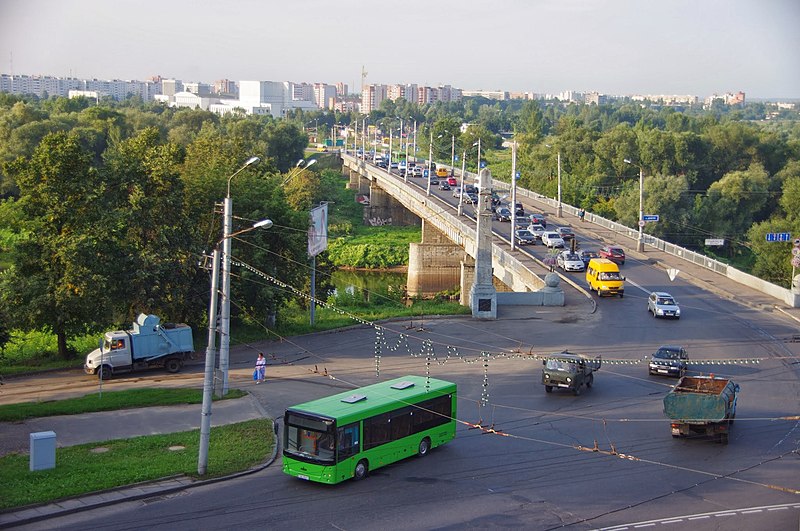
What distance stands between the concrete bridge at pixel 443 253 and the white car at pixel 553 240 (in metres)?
4.13

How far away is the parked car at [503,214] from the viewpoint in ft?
261

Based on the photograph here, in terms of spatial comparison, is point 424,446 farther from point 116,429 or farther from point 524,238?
point 524,238

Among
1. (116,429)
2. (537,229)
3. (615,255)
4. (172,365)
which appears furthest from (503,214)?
(116,429)

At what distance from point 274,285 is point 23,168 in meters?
12.6

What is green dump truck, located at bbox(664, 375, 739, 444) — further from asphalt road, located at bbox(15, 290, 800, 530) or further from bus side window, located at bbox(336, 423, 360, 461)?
bus side window, located at bbox(336, 423, 360, 461)

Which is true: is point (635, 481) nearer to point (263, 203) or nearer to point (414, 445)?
point (414, 445)

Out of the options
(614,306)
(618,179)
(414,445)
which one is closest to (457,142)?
(618,179)

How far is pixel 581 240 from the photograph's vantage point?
7000 cm

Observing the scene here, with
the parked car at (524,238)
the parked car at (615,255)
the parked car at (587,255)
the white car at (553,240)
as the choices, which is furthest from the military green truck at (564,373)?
the parked car at (524,238)

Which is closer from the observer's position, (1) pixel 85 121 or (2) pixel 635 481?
(2) pixel 635 481

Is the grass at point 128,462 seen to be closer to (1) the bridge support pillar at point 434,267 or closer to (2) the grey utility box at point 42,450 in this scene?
(2) the grey utility box at point 42,450

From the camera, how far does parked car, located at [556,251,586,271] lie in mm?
58750

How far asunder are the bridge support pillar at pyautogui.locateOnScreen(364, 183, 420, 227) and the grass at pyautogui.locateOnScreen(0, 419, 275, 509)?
317ft

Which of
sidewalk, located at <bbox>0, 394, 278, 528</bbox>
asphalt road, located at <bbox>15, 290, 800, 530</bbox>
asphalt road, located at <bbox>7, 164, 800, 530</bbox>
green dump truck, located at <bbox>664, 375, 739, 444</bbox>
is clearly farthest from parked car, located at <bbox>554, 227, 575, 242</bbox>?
sidewalk, located at <bbox>0, 394, 278, 528</bbox>
